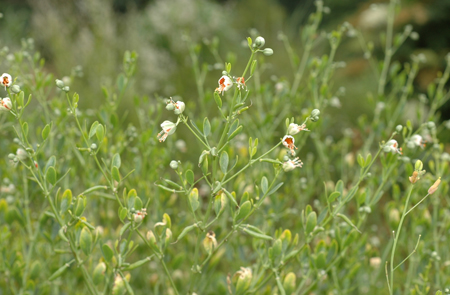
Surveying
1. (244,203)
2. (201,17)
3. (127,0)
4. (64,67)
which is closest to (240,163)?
(244,203)

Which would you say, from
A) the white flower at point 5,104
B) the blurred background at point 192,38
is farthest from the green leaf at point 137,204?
the blurred background at point 192,38

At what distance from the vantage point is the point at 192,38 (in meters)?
4.00

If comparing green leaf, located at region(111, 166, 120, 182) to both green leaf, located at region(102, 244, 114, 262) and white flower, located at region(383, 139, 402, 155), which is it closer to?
green leaf, located at region(102, 244, 114, 262)

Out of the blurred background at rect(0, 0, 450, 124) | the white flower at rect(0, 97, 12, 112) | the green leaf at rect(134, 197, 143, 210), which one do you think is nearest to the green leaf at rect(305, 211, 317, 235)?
the green leaf at rect(134, 197, 143, 210)

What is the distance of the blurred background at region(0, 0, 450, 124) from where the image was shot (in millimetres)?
3081

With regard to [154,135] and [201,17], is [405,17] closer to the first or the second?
[201,17]

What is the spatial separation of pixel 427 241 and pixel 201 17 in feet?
12.1

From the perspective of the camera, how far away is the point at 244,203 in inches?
27.1

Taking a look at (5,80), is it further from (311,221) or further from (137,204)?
(311,221)

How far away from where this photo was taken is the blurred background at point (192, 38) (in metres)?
3.08

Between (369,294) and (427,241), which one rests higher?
(427,241)

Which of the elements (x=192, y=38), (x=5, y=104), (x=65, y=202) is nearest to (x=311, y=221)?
(x=65, y=202)

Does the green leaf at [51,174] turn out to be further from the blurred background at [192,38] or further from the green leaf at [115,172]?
the blurred background at [192,38]

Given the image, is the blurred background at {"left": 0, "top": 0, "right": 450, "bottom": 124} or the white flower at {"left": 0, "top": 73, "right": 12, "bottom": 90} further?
the blurred background at {"left": 0, "top": 0, "right": 450, "bottom": 124}
